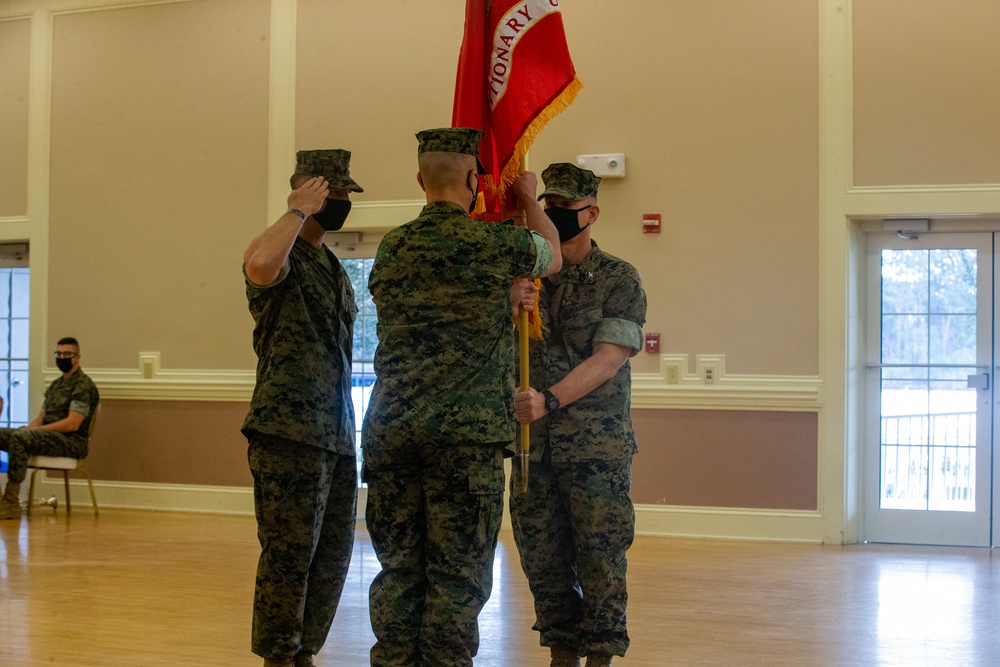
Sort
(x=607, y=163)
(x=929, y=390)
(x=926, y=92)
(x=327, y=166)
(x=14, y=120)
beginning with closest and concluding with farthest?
1. (x=327, y=166)
2. (x=926, y=92)
3. (x=929, y=390)
4. (x=607, y=163)
5. (x=14, y=120)

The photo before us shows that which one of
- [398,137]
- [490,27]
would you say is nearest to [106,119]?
[398,137]

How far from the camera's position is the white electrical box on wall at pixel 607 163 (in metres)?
6.70

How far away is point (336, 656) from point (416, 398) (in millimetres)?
1540

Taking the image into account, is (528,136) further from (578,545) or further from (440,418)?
(578,545)

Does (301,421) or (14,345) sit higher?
(14,345)

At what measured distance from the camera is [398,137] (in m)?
7.21

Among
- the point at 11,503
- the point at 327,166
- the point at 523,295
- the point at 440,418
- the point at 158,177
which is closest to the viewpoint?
the point at 440,418

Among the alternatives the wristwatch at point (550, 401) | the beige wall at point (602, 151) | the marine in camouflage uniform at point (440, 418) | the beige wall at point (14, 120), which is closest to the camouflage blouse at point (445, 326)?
the marine in camouflage uniform at point (440, 418)

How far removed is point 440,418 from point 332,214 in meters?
0.97

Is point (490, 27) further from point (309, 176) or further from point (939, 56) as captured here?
point (939, 56)

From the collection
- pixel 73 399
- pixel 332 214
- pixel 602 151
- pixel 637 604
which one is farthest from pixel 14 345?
pixel 332 214

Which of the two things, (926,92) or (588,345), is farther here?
(926,92)

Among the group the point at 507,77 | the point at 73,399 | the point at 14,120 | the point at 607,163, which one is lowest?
the point at 73,399

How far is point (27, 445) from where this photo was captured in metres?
7.40
